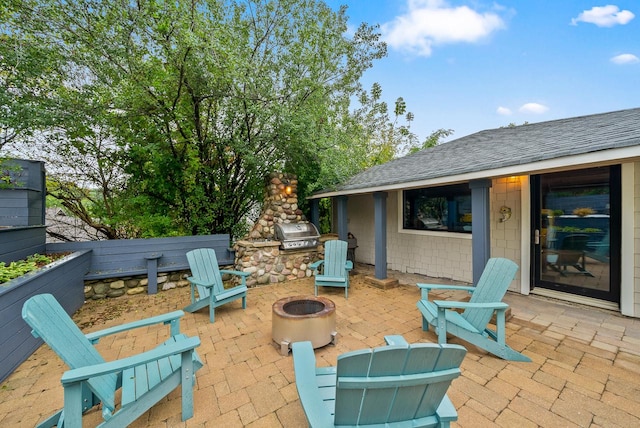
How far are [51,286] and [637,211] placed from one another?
745cm

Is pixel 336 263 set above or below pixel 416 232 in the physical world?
below

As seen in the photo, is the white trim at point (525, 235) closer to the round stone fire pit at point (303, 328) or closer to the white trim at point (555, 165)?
the white trim at point (555, 165)

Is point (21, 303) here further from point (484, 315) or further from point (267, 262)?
point (484, 315)

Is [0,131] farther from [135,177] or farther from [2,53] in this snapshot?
[135,177]

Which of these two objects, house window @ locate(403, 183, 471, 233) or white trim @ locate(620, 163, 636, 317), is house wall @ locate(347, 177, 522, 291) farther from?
white trim @ locate(620, 163, 636, 317)

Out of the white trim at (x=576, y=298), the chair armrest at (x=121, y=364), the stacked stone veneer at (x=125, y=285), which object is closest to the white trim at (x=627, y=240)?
the white trim at (x=576, y=298)

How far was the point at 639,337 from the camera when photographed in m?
2.69

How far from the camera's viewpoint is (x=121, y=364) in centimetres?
147

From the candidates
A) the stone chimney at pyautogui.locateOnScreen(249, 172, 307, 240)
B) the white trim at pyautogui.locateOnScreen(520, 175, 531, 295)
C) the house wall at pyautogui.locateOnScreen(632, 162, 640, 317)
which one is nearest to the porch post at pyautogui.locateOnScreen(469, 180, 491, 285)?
the white trim at pyautogui.locateOnScreen(520, 175, 531, 295)

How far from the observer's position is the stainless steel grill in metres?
5.41

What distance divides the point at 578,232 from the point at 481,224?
172cm

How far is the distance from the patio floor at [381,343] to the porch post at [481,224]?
33.7 inches

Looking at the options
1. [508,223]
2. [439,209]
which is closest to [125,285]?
[439,209]

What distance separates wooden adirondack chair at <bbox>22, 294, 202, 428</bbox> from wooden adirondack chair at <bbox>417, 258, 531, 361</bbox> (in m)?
2.25
